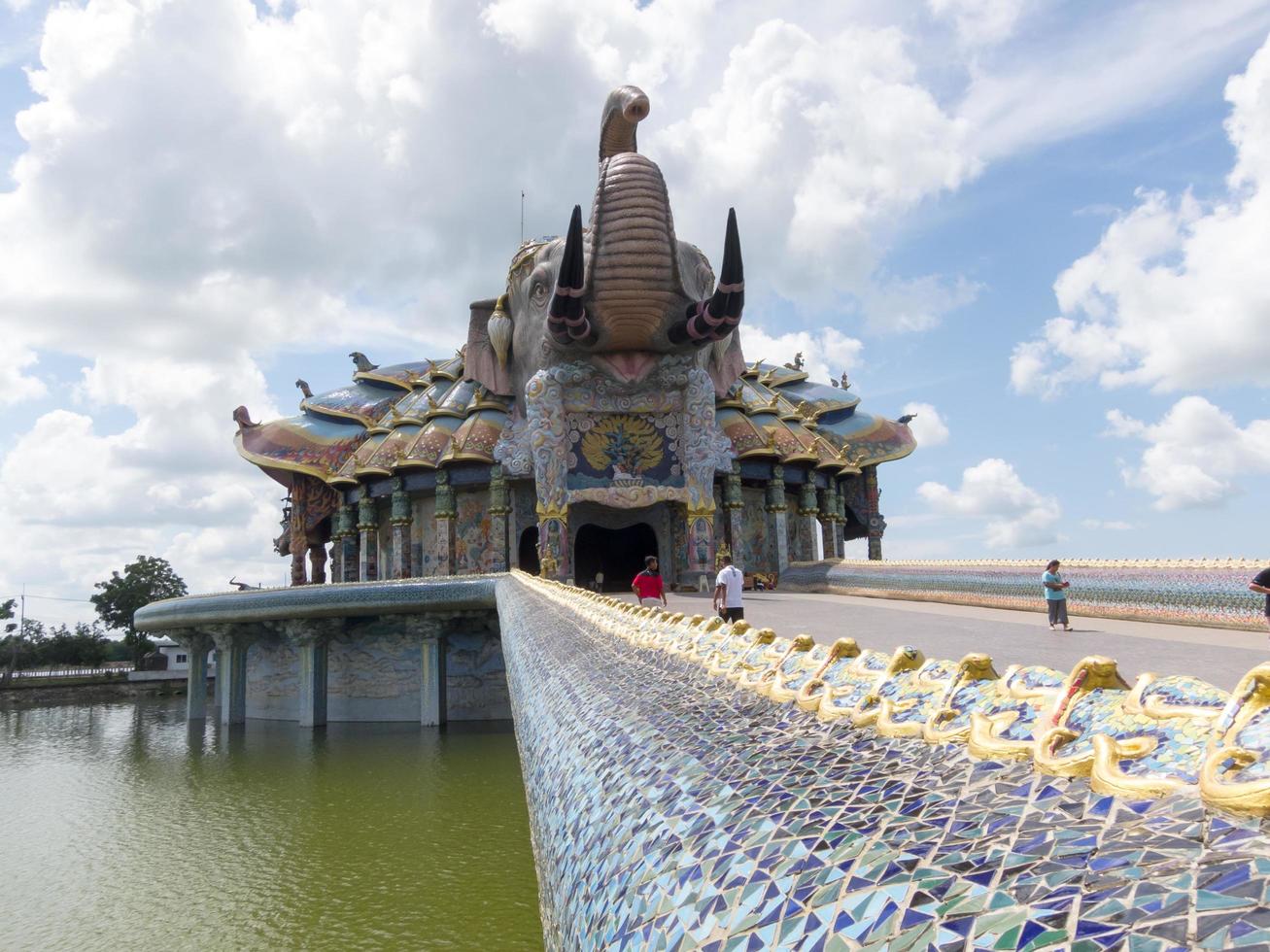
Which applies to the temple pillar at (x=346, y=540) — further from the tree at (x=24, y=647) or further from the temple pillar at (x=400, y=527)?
the tree at (x=24, y=647)

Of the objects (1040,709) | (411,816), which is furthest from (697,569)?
(1040,709)

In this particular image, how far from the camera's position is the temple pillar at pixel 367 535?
24.0 meters

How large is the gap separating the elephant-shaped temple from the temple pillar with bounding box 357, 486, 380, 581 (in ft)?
0.20

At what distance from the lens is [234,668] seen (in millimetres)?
20844

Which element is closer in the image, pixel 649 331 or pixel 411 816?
pixel 411 816

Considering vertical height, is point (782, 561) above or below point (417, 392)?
below

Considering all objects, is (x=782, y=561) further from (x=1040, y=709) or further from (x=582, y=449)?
(x=1040, y=709)

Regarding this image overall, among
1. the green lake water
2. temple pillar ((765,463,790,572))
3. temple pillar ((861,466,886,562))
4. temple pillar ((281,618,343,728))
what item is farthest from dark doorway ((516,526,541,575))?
temple pillar ((861,466,886,562))

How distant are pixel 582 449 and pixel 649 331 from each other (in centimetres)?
306

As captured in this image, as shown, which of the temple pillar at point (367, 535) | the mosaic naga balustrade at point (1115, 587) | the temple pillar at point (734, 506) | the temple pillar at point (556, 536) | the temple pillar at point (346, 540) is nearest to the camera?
the mosaic naga balustrade at point (1115, 587)

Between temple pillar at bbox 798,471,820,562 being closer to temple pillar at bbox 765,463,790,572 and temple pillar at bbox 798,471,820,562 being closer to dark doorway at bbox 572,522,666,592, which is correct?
temple pillar at bbox 765,463,790,572

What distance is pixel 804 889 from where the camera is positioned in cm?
92

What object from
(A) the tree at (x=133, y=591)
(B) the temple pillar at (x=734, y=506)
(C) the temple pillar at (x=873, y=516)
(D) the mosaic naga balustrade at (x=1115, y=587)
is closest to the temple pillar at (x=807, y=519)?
(B) the temple pillar at (x=734, y=506)

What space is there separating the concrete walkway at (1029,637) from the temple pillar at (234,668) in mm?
12296
